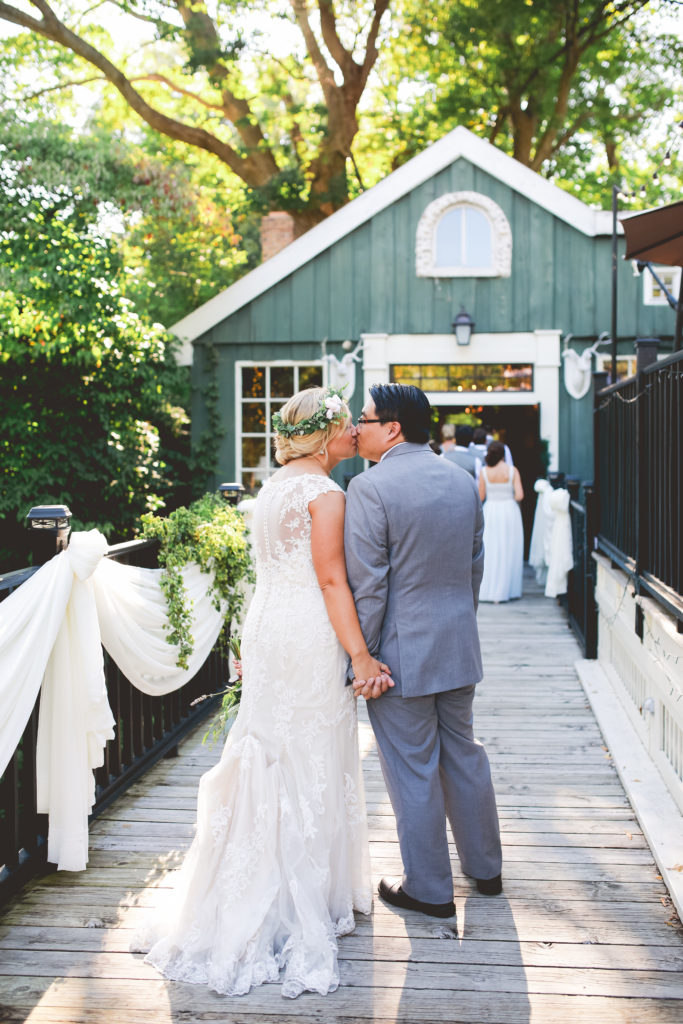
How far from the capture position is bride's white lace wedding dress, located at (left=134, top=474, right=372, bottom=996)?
2.80m

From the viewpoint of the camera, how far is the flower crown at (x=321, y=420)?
3.06 m

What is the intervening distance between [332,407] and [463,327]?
28.6 feet

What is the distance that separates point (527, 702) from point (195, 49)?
12.9 m

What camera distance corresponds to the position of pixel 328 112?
56.4 feet

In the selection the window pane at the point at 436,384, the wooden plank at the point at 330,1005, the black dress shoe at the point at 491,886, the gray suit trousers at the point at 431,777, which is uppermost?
the window pane at the point at 436,384

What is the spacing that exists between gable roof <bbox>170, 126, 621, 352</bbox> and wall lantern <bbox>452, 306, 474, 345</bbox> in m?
1.75

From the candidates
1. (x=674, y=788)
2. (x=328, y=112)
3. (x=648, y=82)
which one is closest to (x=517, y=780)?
(x=674, y=788)

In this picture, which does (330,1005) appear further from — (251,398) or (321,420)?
(251,398)

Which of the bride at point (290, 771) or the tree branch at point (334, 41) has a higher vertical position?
the tree branch at point (334, 41)

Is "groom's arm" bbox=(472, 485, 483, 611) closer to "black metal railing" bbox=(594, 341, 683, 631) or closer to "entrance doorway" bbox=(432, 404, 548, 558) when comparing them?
"black metal railing" bbox=(594, 341, 683, 631)

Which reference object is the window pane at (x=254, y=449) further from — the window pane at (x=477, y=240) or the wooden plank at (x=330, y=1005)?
the wooden plank at (x=330, y=1005)

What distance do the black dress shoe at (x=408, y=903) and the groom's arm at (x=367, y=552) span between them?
3.15ft

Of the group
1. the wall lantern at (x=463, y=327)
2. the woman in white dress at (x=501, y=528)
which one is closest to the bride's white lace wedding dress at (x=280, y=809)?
the woman in white dress at (x=501, y=528)

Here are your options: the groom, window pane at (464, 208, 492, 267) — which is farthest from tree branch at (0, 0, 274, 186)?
the groom
